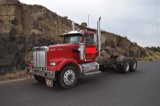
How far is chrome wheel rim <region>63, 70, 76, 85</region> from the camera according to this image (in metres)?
7.15

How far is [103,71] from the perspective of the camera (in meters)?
12.7

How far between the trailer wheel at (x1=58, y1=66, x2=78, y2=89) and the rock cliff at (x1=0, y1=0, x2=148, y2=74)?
7.91 m

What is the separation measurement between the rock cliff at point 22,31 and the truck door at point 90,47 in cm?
632

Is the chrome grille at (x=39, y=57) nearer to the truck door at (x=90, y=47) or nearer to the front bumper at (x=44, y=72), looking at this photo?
the front bumper at (x=44, y=72)

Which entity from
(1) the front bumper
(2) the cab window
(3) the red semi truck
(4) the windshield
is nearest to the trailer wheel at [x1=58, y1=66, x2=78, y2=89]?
(3) the red semi truck

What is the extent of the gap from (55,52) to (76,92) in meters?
1.98

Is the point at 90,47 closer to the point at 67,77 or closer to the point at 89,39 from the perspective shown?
the point at 89,39

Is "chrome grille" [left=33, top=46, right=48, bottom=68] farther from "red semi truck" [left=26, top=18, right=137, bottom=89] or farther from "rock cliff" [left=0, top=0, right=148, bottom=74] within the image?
"rock cliff" [left=0, top=0, right=148, bottom=74]

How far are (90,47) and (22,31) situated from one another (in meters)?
9.64

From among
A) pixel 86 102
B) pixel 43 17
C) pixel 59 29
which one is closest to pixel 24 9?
pixel 43 17

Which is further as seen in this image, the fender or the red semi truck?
the red semi truck

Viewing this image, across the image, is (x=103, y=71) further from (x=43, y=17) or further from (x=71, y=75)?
(x=43, y=17)

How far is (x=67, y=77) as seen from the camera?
7203 millimetres

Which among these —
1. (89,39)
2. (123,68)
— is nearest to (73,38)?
(89,39)
